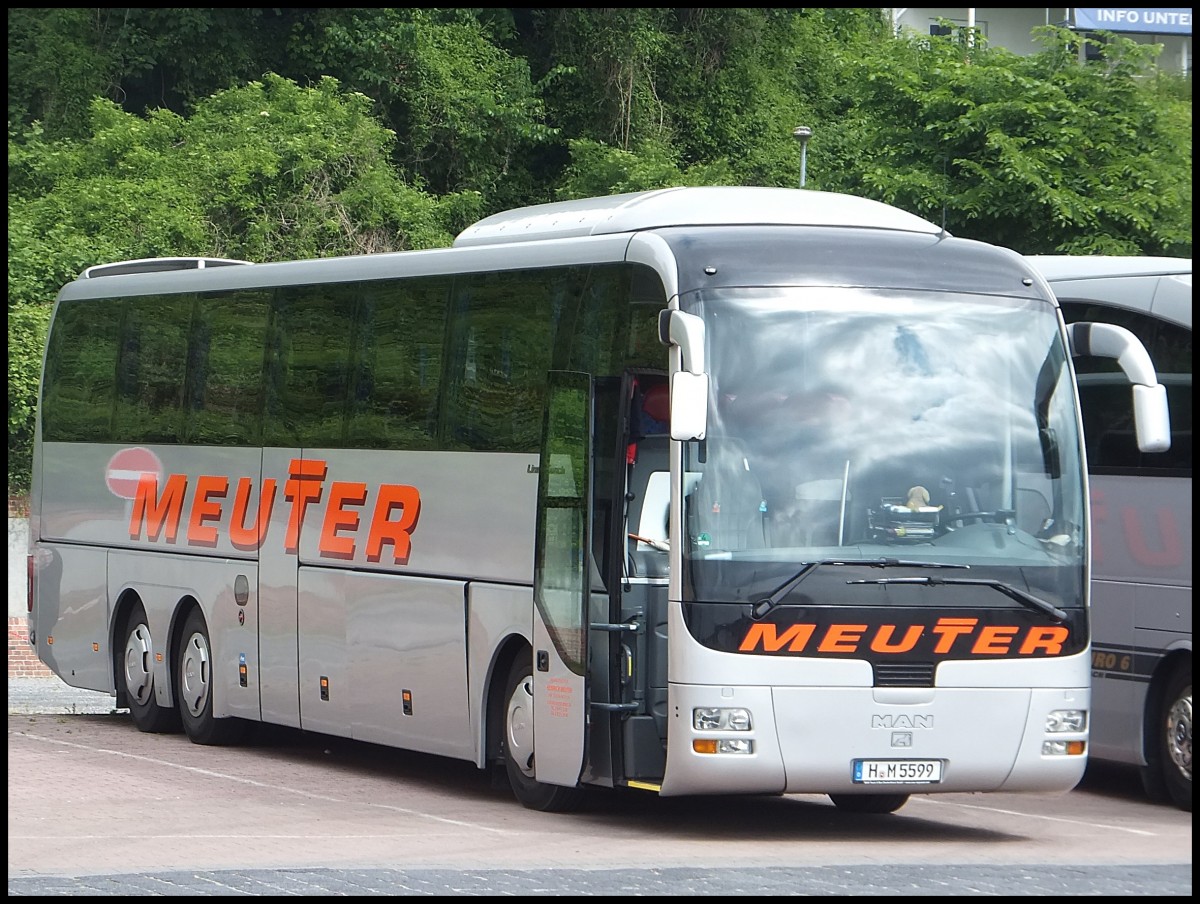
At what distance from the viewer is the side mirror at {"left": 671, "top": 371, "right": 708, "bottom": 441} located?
11438 millimetres

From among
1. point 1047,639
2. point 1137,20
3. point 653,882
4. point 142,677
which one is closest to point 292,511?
point 142,677

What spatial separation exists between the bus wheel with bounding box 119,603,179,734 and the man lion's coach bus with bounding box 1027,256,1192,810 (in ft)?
26.4

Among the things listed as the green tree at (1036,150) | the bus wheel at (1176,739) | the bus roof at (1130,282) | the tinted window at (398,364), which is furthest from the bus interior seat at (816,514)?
the green tree at (1036,150)

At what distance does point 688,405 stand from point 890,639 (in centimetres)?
166

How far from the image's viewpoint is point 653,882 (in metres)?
9.91

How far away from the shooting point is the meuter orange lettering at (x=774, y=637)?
11664 millimetres

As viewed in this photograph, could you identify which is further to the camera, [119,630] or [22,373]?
[22,373]

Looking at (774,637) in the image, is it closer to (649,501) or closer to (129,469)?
(649,501)

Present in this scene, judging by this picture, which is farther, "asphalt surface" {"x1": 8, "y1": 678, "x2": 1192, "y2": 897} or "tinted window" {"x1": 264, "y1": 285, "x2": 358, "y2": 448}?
"tinted window" {"x1": 264, "y1": 285, "x2": 358, "y2": 448}

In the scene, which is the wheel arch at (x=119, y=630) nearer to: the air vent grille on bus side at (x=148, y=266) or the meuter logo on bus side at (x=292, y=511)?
the meuter logo on bus side at (x=292, y=511)

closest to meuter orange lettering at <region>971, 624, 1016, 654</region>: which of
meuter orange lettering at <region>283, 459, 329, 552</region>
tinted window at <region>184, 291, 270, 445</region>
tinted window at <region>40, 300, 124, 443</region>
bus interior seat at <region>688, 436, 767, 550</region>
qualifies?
bus interior seat at <region>688, 436, 767, 550</region>

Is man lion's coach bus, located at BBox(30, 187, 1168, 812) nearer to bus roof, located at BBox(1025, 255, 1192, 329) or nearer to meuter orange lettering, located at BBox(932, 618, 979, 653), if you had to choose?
meuter orange lettering, located at BBox(932, 618, 979, 653)

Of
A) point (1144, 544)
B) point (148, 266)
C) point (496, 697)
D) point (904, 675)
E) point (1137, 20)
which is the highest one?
point (1137, 20)

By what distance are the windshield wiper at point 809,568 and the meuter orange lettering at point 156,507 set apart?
25.0 ft
